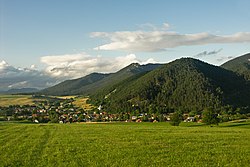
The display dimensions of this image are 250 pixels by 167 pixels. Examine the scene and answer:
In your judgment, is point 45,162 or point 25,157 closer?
point 45,162

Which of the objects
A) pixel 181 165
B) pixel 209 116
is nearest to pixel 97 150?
pixel 181 165

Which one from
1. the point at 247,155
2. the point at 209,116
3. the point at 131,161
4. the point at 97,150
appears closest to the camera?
the point at 131,161

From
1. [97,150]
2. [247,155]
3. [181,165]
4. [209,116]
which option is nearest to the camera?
[181,165]

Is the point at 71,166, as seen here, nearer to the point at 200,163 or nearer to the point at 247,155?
the point at 200,163

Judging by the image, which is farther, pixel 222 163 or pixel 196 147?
pixel 196 147

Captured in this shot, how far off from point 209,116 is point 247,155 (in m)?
78.4

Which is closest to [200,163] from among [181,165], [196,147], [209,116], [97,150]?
[181,165]

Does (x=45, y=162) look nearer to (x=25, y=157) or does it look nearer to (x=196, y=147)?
(x=25, y=157)

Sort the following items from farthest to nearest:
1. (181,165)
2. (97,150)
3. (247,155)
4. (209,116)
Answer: (209,116)
(97,150)
(247,155)
(181,165)

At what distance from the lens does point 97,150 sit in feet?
96.8

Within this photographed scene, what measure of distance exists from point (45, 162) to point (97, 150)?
675 centimetres

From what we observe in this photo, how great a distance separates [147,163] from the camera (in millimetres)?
22656

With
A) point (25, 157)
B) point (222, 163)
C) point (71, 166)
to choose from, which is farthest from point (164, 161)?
point (25, 157)

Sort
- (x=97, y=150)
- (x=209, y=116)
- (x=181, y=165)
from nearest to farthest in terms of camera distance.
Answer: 1. (x=181, y=165)
2. (x=97, y=150)
3. (x=209, y=116)
